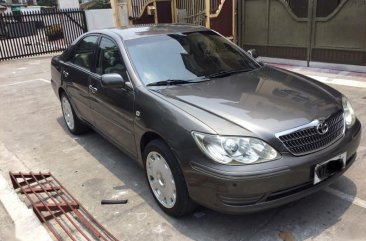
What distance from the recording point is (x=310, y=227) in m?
3.04

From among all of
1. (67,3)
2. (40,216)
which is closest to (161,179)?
(40,216)

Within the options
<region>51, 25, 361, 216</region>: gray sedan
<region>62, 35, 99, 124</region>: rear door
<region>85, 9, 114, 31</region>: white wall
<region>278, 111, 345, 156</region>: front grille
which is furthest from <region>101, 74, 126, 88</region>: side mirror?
<region>85, 9, 114, 31</region>: white wall

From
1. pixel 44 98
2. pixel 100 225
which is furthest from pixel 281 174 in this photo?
pixel 44 98

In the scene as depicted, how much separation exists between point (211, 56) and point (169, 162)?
1.52 metres

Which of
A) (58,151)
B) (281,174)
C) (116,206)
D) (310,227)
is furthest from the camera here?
(58,151)

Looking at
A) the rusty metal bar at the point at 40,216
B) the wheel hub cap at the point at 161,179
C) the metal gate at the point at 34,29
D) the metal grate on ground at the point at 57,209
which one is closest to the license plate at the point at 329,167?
the wheel hub cap at the point at 161,179

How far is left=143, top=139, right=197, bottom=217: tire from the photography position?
3.03 metres

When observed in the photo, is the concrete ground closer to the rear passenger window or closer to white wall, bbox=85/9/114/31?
the rear passenger window

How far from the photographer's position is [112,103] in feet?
13.0

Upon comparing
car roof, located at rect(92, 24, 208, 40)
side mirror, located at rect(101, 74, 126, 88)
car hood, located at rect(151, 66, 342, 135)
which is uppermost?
car roof, located at rect(92, 24, 208, 40)

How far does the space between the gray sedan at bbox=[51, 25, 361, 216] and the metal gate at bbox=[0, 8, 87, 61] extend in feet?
37.7

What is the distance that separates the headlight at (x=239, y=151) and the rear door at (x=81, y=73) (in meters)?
2.35

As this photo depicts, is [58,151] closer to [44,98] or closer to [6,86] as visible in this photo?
[44,98]

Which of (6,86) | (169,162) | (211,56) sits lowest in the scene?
(6,86)
